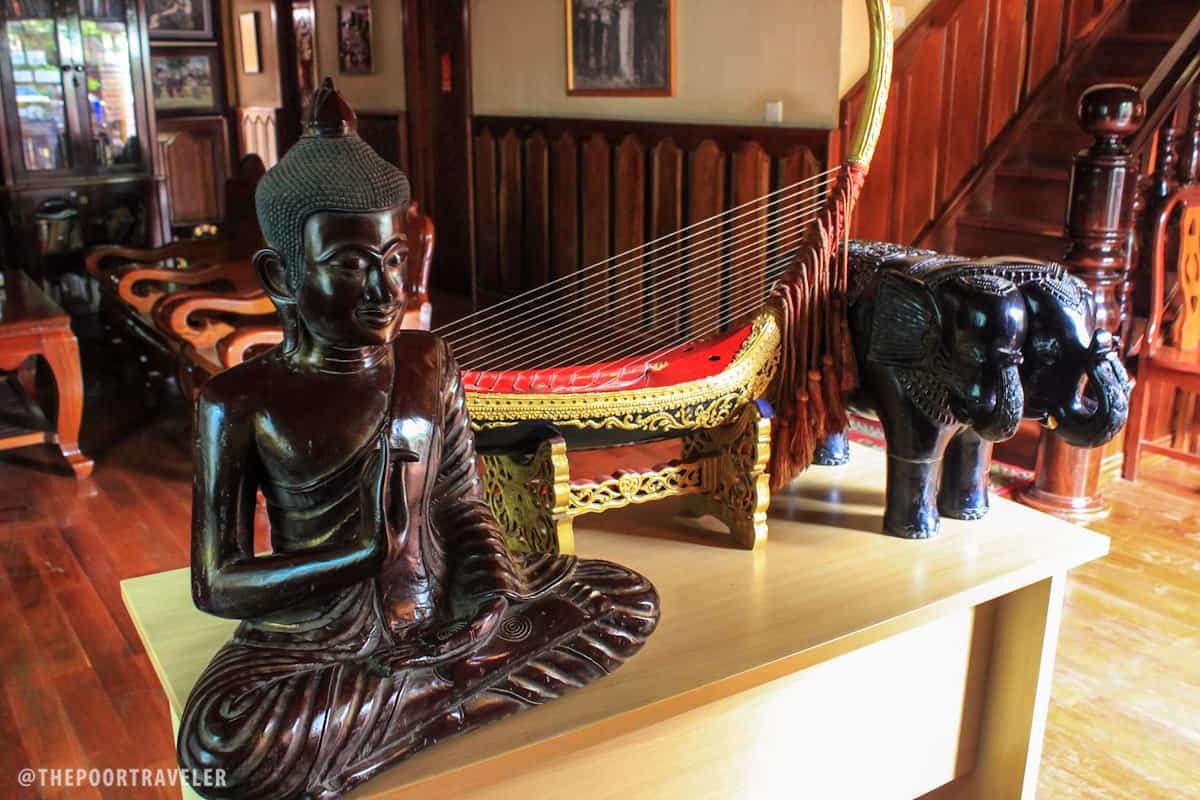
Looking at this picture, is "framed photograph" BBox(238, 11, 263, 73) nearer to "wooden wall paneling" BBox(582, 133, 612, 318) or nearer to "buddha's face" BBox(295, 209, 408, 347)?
"wooden wall paneling" BBox(582, 133, 612, 318)

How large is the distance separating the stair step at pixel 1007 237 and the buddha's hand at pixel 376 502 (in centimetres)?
289

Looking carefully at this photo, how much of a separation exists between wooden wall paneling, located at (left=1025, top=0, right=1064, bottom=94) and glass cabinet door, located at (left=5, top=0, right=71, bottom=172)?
4811 mm

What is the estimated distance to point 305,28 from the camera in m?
7.19

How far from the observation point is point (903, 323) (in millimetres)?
1524

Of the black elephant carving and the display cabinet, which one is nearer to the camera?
the black elephant carving

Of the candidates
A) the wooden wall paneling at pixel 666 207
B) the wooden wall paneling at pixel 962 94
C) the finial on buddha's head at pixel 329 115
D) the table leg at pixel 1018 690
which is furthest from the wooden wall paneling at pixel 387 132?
the finial on buddha's head at pixel 329 115

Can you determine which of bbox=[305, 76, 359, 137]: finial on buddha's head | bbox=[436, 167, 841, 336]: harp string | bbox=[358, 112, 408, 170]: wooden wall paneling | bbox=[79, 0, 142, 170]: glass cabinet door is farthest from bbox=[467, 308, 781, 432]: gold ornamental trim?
bbox=[79, 0, 142, 170]: glass cabinet door

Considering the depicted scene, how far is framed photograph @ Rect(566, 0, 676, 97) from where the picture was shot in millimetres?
4500

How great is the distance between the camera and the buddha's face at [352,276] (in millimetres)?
1053

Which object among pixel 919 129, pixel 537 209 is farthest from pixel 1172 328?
pixel 537 209

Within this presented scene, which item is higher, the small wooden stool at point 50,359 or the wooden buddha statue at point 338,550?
the wooden buddha statue at point 338,550

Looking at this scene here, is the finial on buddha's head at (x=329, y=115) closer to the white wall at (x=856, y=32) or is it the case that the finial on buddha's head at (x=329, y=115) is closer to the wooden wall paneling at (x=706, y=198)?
the white wall at (x=856, y=32)

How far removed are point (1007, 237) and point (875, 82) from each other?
2228 millimetres

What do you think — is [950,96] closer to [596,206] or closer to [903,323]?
[596,206]
